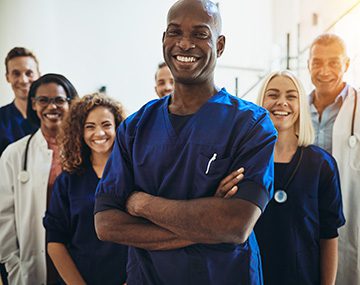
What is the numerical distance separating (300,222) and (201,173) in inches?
21.0

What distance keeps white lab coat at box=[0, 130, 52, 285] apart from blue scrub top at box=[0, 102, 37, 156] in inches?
6.4

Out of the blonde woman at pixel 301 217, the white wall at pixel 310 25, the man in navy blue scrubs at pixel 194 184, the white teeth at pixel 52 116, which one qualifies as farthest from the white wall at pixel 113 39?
the man in navy blue scrubs at pixel 194 184

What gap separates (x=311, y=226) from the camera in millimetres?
1268

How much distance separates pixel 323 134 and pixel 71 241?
115 cm

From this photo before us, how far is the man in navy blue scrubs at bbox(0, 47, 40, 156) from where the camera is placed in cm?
188

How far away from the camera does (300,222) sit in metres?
1.26

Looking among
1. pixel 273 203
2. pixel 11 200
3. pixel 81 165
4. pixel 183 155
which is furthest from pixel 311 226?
pixel 11 200

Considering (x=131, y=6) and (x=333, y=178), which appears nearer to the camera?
(x=333, y=178)

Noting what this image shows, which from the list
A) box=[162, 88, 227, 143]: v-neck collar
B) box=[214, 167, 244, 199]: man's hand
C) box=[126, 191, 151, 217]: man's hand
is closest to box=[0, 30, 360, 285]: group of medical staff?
box=[214, 167, 244, 199]: man's hand

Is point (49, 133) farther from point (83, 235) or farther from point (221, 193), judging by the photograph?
point (221, 193)

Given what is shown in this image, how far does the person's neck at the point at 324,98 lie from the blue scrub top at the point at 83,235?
1027 mm

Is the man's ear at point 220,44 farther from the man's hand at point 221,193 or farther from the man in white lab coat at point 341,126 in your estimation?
the man in white lab coat at point 341,126

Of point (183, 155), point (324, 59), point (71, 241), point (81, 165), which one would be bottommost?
point (71, 241)

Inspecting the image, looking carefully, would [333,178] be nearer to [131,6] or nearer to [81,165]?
[81,165]
